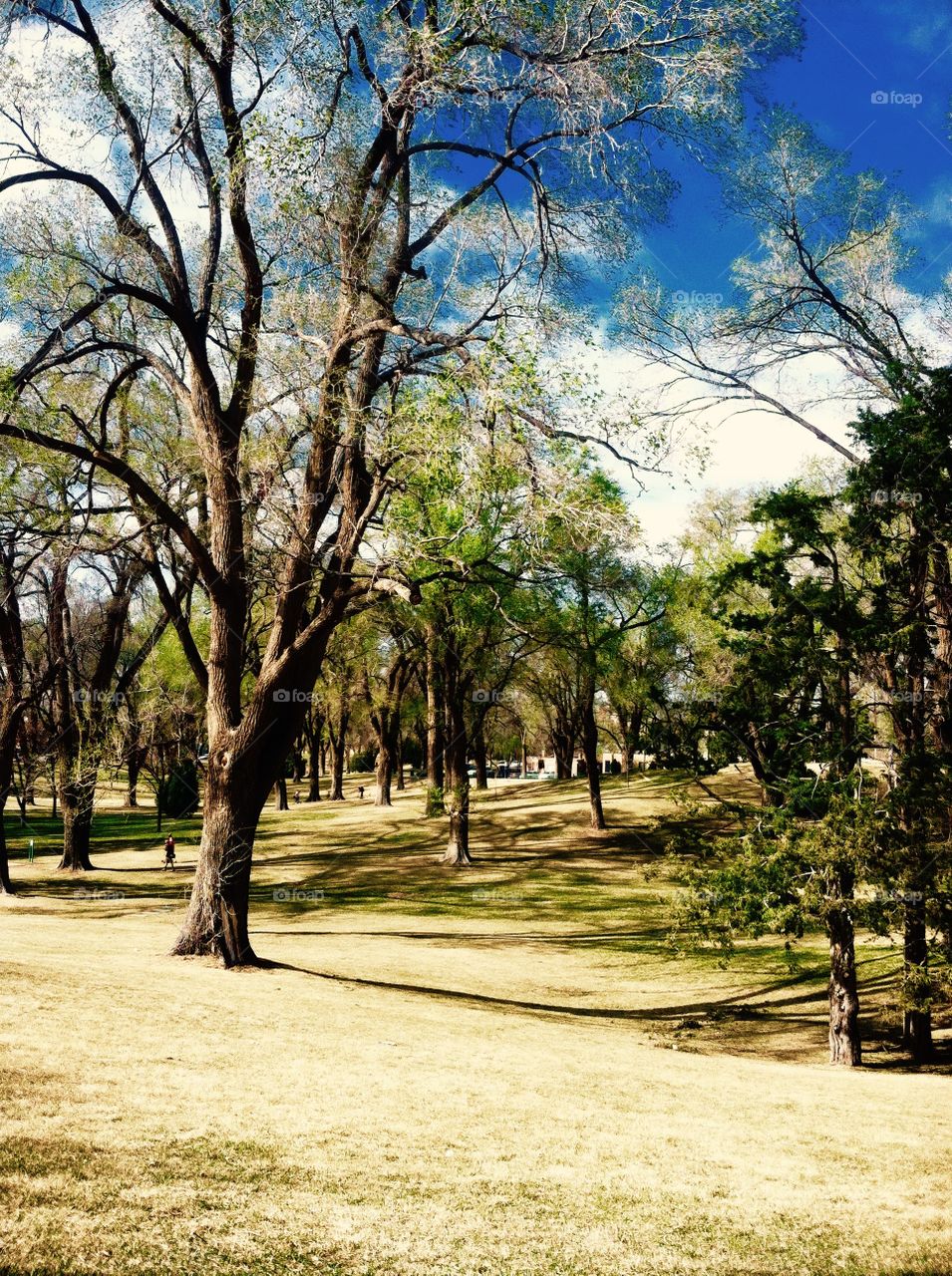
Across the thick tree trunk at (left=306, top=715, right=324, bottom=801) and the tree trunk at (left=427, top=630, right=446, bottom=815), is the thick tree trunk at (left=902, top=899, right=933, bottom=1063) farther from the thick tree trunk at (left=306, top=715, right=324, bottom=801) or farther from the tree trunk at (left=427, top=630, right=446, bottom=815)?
the thick tree trunk at (left=306, top=715, right=324, bottom=801)

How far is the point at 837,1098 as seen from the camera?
1069 centimetres

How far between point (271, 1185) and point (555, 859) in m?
30.0

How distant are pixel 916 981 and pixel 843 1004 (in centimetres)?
180

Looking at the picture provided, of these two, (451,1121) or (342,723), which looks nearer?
(451,1121)

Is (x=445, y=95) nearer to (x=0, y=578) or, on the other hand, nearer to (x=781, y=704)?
(x=781, y=704)

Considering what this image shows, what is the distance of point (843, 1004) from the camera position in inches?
557

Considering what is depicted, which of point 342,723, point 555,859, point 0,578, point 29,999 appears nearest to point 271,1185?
point 29,999

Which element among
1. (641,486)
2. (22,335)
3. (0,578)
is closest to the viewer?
(641,486)

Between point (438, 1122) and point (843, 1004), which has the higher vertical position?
point (438, 1122)

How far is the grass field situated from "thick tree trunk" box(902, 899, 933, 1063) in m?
1.00

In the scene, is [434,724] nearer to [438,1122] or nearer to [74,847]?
[74,847]
